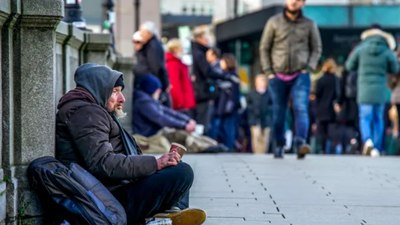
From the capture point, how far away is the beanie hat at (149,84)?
17.0 meters

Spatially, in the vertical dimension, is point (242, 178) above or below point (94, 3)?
below

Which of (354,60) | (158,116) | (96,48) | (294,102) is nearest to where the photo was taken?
(96,48)

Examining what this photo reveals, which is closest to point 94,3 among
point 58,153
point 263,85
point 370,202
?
point 263,85

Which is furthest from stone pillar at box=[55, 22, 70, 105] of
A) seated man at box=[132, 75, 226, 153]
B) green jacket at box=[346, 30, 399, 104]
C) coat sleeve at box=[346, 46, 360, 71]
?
coat sleeve at box=[346, 46, 360, 71]

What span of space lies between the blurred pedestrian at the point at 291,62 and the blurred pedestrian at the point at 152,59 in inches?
99.0

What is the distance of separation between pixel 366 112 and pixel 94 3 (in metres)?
7.53

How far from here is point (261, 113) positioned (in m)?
24.4

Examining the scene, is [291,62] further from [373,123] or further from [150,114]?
[373,123]

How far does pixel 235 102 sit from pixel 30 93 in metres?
14.3

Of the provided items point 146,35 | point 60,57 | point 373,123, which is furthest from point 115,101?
point 373,123

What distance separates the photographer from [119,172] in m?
7.77

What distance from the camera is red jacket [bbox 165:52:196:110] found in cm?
1967

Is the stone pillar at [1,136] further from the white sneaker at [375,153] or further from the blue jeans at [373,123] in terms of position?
the blue jeans at [373,123]

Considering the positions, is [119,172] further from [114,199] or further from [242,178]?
[242,178]
